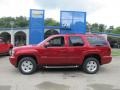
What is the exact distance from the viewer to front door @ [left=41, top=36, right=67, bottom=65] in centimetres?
1323

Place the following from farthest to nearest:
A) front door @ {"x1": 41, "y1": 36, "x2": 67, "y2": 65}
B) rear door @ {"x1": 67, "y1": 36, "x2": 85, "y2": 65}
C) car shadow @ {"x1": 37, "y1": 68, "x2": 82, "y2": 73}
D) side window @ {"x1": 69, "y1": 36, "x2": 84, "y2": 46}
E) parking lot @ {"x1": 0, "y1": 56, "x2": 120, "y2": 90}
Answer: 1. car shadow @ {"x1": 37, "y1": 68, "x2": 82, "y2": 73}
2. side window @ {"x1": 69, "y1": 36, "x2": 84, "y2": 46}
3. rear door @ {"x1": 67, "y1": 36, "x2": 85, "y2": 65}
4. front door @ {"x1": 41, "y1": 36, "x2": 67, "y2": 65}
5. parking lot @ {"x1": 0, "y1": 56, "x2": 120, "y2": 90}

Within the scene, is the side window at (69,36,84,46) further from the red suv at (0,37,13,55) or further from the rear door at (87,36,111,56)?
the red suv at (0,37,13,55)

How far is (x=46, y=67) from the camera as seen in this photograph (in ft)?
45.1

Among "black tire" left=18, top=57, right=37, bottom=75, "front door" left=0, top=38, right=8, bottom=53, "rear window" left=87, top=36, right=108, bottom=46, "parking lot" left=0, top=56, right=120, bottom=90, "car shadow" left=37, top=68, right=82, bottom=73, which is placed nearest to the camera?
"parking lot" left=0, top=56, right=120, bottom=90

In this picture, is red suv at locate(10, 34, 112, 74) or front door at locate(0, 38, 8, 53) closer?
red suv at locate(10, 34, 112, 74)

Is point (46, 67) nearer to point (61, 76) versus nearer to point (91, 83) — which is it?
point (61, 76)

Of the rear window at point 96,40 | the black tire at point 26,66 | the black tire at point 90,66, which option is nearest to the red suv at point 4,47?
the black tire at point 26,66

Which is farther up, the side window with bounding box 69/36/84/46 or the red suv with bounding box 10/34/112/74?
the side window with bounding box 69/36/84/46

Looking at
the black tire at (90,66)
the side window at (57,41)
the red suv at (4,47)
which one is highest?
Answer: the side window at (57,41)

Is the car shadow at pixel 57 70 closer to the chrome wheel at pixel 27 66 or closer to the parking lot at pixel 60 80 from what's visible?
the parking lot at pixel 60 80

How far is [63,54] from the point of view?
1330 centimetres

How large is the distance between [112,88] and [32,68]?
169 inches

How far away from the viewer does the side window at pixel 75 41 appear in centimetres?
1350

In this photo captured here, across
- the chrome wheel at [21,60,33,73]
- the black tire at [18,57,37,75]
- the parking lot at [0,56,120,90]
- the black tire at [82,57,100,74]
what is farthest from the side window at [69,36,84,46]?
the chrome wheel at [21,60,33,73]
